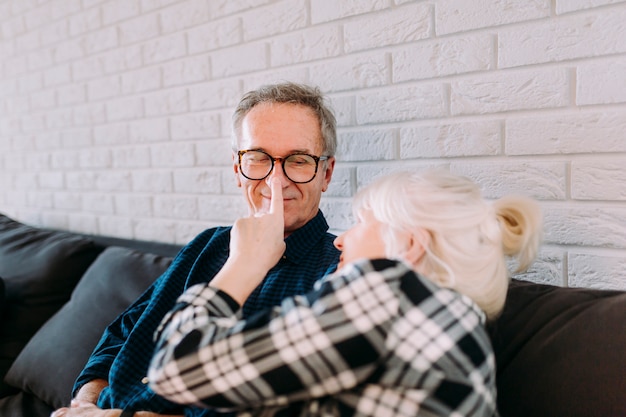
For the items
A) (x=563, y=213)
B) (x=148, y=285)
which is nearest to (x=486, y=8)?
(x=563, y=213)

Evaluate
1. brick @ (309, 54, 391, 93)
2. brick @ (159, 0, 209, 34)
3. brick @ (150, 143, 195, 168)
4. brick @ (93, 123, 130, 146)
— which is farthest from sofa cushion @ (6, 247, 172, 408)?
brick @ (159, 0, 209, 34)

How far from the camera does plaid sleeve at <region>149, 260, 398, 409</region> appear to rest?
28.3 inches

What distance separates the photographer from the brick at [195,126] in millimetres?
1777

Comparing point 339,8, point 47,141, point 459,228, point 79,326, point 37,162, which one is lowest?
point 79,326

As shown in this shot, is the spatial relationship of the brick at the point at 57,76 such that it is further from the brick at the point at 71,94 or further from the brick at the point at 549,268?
the brick at the point at 549,268

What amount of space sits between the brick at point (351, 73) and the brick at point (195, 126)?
446mm

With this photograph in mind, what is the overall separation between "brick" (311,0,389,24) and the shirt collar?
583 mm

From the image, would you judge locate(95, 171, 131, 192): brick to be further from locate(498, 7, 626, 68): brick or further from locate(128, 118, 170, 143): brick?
locate(498, 7, 626, 68): brick

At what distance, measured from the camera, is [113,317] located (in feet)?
5.08

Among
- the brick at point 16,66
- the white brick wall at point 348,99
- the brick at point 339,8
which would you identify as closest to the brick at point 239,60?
the white brick wall at point 348,99

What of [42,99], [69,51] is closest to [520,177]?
[69,51]

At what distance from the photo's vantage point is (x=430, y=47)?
1270mm

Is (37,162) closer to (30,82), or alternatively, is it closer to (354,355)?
(30,82)

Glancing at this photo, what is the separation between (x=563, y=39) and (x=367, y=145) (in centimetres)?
55
